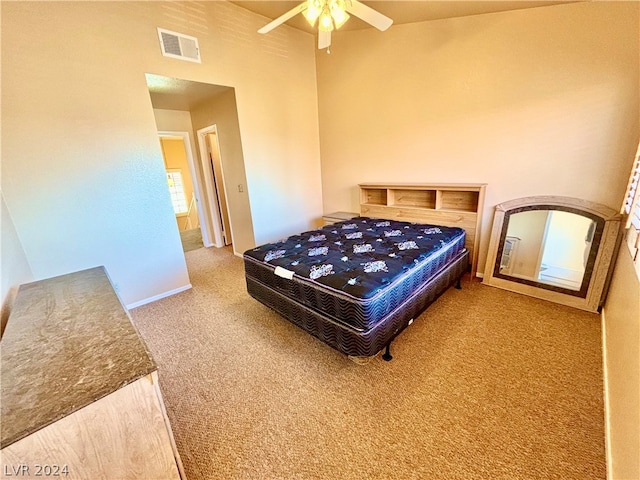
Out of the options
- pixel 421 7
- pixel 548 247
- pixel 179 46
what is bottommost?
pixel 548 247

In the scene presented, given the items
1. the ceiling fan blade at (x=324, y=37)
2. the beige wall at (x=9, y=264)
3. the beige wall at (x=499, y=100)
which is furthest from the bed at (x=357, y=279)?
the ceiling fan blade at (x=324, y=37)

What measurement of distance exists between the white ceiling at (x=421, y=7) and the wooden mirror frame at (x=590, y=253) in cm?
174

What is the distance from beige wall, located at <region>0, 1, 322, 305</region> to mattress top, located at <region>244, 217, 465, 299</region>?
1427mm

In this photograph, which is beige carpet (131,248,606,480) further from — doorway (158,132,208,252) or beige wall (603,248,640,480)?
doorway (158,132,208,252)

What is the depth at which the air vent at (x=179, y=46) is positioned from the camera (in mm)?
2701

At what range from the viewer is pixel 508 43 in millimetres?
2604

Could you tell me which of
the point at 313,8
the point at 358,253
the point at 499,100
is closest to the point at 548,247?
the point at 499,100

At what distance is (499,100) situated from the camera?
276 cm

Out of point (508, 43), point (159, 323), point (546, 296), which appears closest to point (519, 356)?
point (546, 296)

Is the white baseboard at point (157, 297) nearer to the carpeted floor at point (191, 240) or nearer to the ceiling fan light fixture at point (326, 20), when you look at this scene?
the carpeted floor at point (191, 240)

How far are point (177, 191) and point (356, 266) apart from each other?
8.00 metres

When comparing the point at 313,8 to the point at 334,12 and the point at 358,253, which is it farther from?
the point at 358,253

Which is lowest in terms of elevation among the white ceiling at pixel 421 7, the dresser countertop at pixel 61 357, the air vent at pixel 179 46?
the dresser countertop at pixel 61 357

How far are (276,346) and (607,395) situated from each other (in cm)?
217
